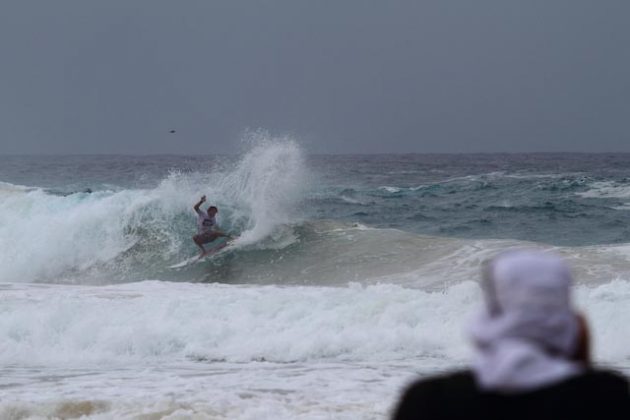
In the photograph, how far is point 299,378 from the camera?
8500 mm

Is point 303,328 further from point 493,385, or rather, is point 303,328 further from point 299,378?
point 493,385

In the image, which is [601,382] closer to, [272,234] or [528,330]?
[528,330]

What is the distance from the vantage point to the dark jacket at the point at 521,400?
5.49 feet

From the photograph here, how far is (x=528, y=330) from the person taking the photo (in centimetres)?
170

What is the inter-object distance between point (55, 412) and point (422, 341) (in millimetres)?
4432

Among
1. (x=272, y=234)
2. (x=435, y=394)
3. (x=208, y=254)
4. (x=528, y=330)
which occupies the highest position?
(x=528, y=330)

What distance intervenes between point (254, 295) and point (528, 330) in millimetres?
11226

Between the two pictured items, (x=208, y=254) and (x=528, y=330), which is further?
(x=208, y=254)

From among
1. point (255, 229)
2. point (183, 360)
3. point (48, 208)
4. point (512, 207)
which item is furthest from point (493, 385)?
point (512, 207)

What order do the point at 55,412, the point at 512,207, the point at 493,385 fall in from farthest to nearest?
the point at 512,207
the point at 55,412
the point at 493,385

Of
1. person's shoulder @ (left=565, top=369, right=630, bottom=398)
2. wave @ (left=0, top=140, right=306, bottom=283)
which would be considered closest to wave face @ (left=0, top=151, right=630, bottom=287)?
wave @ (left=0, top=140, right=306, bottom=283)

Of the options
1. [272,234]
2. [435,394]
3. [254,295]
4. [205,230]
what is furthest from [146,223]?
[435,394]

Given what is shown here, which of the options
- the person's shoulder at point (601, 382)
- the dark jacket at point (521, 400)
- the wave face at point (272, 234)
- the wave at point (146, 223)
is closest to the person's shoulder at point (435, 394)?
the dark jacket at point (521, 400)

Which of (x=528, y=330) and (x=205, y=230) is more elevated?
(x=528, y=330)
